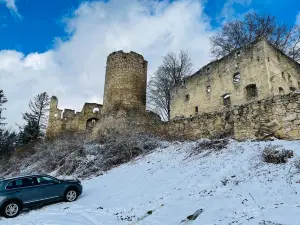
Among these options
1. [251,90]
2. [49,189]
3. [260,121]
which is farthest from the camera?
[251,90]

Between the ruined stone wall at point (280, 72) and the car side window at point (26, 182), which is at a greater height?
the ruined stone wall at point (280, 72)

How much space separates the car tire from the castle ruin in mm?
8366

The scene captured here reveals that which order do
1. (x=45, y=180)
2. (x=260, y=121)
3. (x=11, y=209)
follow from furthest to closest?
(x=260, y=121) < (x=45, y=180) < (x=11, y=209)

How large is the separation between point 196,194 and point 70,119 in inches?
1136

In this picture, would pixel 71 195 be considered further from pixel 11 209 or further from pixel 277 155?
pixel 277 155

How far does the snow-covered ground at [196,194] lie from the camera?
5477mm

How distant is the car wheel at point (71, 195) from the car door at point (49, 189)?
188 mm

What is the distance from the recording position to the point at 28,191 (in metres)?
9.35

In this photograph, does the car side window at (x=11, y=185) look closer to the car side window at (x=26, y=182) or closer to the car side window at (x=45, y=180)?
the car side window at (x=26, y=182)

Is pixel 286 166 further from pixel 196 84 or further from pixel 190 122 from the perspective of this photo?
pixel 196 84

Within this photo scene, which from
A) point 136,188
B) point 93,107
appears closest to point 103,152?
point 136,188

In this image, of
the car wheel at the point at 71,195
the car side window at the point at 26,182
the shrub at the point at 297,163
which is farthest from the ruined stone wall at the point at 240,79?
the car side window at the point at 26,182

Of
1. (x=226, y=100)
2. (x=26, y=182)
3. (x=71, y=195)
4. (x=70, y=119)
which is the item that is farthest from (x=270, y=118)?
(x=70, y=119)

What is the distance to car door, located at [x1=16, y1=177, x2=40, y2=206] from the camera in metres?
9.20
